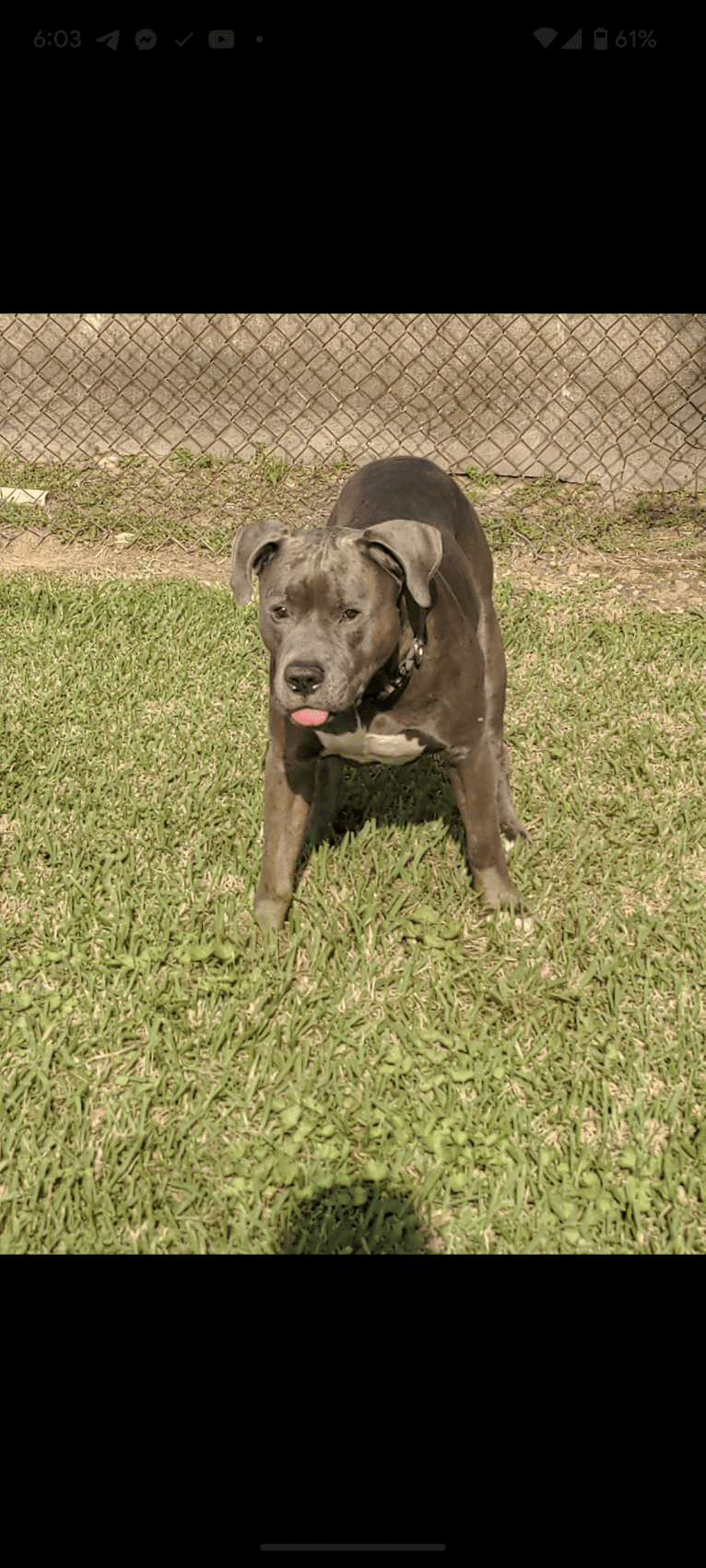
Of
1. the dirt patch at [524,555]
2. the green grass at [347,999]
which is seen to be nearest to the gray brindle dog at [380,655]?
the green grass at [347,999]

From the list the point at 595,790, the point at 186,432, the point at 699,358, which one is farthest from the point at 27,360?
the point at 595,790

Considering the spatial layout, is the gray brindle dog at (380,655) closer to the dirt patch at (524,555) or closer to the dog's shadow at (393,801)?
the dog's shadow at (393,801)

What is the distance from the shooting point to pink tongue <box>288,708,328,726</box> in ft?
9.16

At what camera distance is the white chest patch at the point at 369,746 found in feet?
10.4

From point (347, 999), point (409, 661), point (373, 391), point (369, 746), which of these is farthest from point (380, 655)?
point (373, 391)

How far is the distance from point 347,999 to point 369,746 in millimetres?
807

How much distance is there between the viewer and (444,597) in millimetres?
3324

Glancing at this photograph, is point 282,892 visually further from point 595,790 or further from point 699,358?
point 699,358

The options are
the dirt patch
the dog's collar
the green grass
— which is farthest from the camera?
the dirt patch

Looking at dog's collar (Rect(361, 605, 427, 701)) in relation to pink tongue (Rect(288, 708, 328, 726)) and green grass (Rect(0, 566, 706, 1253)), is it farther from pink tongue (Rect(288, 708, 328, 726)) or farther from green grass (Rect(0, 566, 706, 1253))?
green grass (Rect(0, 566, 706, 1253))

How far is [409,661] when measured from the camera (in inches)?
122

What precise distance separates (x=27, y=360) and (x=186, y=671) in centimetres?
422

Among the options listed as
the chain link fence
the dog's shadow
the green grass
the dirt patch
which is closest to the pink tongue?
the green grass

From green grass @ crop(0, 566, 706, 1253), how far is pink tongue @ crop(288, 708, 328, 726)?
969 millimetres
